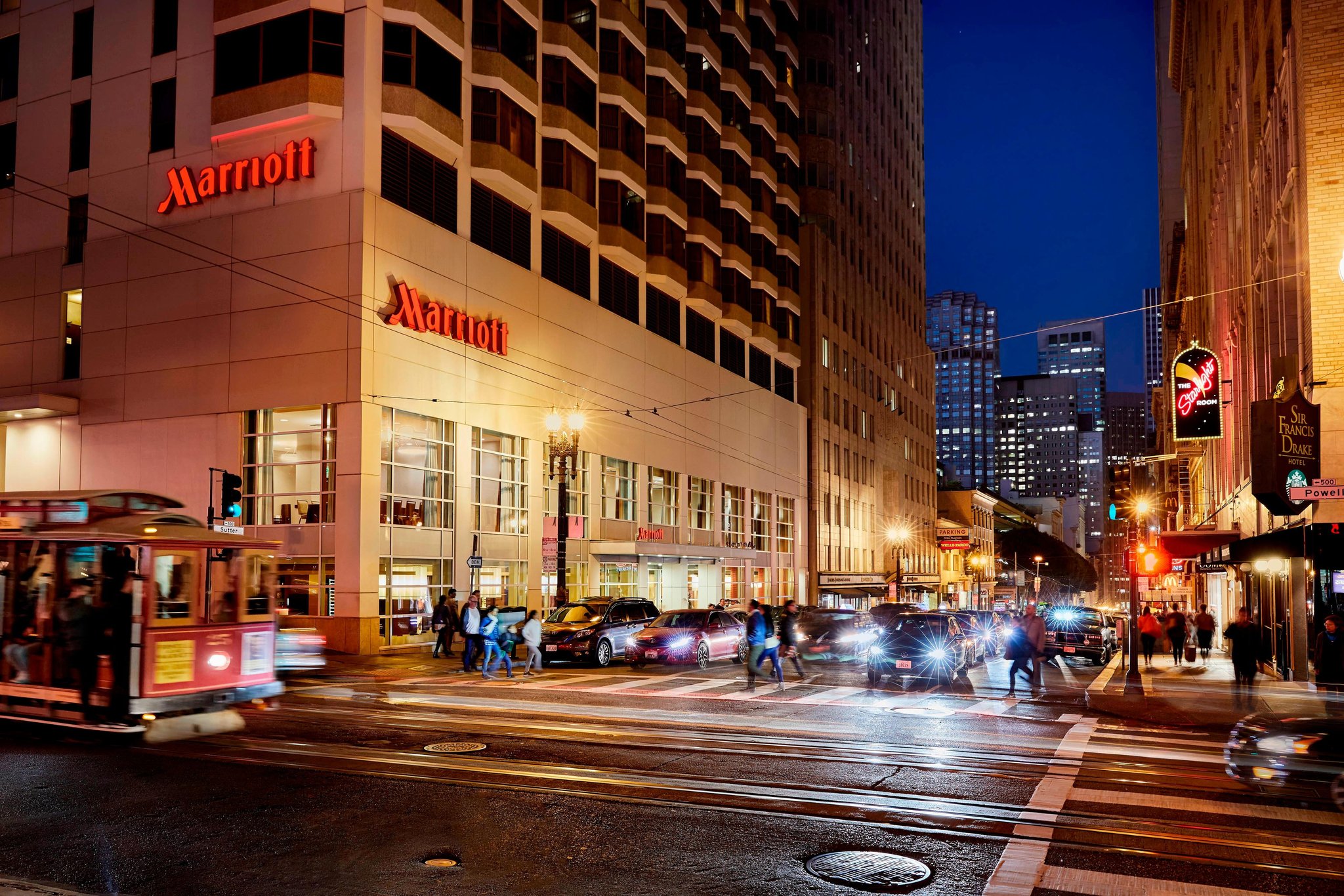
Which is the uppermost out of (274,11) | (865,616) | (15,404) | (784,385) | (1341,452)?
(274,11)

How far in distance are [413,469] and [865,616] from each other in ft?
49.0

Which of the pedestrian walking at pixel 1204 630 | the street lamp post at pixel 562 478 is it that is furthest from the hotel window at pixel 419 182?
the pedestrian walking at pixel 1204 630

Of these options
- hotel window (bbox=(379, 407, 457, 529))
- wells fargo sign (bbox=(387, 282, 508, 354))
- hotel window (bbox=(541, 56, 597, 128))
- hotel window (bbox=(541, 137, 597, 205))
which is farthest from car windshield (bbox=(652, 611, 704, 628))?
hotel window (bbox=(541, 56, 597, 128))

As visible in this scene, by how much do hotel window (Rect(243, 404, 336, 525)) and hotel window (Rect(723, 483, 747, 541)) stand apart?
2822 cm

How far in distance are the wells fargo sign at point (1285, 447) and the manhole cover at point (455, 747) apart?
1563 cm

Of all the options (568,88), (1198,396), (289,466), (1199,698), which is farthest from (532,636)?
(568,88)

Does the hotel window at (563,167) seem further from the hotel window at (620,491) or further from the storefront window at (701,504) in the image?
the storefront window at (701,504)

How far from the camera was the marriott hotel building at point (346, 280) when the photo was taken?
105 ft

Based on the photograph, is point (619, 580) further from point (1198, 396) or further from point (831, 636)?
point (1198, 396)

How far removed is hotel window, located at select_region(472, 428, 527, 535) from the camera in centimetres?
3694

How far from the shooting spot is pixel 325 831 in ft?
28.1

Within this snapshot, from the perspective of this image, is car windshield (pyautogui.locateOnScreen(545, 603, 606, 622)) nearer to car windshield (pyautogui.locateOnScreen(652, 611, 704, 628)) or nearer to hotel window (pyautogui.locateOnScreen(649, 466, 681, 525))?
car windshield (pyautogui.locateOnScreen(652, 611, 704, 628))

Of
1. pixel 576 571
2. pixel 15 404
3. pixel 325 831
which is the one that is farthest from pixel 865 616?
pixel 15 404

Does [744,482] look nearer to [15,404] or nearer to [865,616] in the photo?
[865,616]
